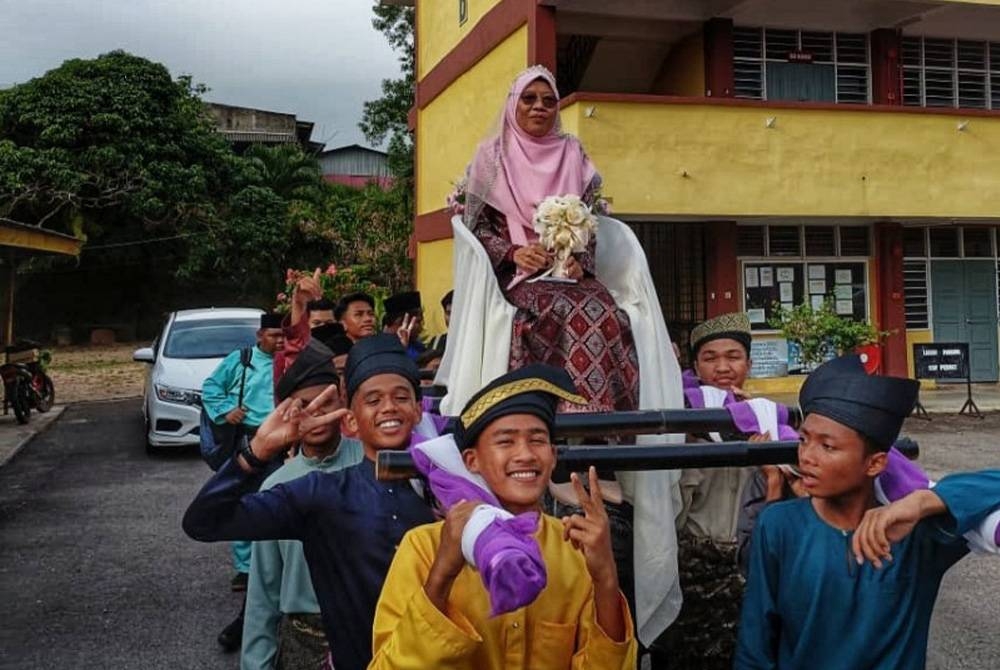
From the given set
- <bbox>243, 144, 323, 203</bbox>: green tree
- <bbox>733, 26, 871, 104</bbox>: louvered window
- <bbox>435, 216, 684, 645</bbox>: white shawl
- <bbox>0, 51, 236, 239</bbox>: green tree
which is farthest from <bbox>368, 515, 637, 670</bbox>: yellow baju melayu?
<bbox>243, 144, 323, 203</bbox>: green tree

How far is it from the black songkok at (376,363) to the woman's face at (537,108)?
138cm

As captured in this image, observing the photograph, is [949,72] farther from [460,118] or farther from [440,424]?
[440,424]

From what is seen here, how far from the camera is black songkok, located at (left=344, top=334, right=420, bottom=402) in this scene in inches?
103

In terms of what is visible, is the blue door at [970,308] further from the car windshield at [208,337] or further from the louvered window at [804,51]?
the car windshield at [208,337]

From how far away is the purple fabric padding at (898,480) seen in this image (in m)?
2.26

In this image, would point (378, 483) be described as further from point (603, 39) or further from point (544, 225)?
point (603, 39)

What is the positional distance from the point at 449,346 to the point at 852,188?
11.7 m

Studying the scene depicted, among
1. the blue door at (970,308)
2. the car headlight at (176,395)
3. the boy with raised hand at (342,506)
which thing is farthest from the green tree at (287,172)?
the boy with raised hand at (342,506)

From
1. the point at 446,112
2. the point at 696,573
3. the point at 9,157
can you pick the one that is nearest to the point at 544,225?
the point at 696,573

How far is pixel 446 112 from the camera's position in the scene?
1761 centimetres

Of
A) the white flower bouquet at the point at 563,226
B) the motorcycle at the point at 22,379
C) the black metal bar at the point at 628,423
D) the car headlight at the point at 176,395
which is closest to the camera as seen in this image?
the black metal bar at the point at 628,423

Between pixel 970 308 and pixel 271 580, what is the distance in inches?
623

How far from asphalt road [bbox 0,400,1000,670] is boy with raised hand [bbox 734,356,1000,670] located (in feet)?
9.27

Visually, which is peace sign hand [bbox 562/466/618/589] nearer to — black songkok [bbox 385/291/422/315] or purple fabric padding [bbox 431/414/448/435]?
purple fabric padding [bbox 431/414/448/435]
